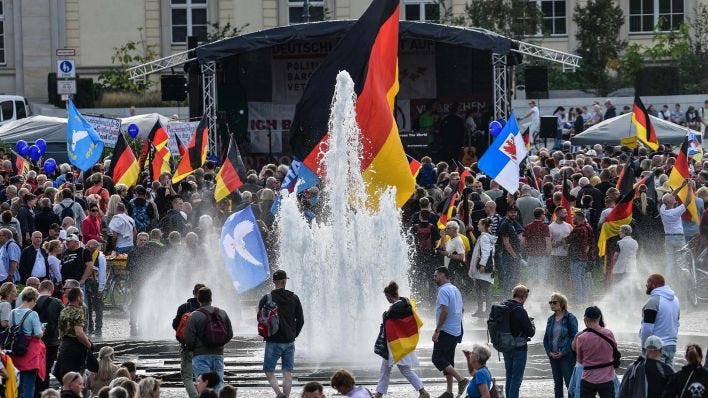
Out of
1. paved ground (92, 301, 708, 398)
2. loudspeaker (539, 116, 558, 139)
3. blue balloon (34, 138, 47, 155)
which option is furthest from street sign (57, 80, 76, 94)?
paved ground (92, 301, 708, 398)

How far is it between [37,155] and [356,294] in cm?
1495

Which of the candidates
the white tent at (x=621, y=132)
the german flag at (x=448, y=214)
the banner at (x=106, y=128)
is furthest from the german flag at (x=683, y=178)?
the banner at (x=106, y=128)

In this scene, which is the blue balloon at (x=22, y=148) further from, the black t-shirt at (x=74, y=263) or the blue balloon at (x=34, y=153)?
the black t-shirt at (x=74, y=263)

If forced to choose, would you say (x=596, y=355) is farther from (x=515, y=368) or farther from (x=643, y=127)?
(x=643, y=127)

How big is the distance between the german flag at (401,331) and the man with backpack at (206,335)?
4.99 ft

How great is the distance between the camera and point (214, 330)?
49.4ft

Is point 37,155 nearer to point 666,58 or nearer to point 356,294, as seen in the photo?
point 356,294

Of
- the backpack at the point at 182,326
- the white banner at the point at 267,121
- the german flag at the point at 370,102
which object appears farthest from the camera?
the white banner at the point at 267,121

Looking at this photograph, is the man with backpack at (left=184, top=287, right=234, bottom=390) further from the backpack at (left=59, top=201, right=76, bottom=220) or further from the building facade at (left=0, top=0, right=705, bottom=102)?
the building facade at (left=0, top=0, right=705, bottom=102)

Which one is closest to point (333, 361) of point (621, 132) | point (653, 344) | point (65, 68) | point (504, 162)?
point (653, 344)

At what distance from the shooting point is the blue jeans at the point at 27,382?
15.8 m

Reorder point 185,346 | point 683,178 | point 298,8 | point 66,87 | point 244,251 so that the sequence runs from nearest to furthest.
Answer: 1. point 185,346
2. point 244,251
3. point 683,178
4. point 66,87
5. point 298,8

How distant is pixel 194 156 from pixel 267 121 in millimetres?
10573

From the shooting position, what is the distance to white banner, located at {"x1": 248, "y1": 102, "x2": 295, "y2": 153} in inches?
1517
